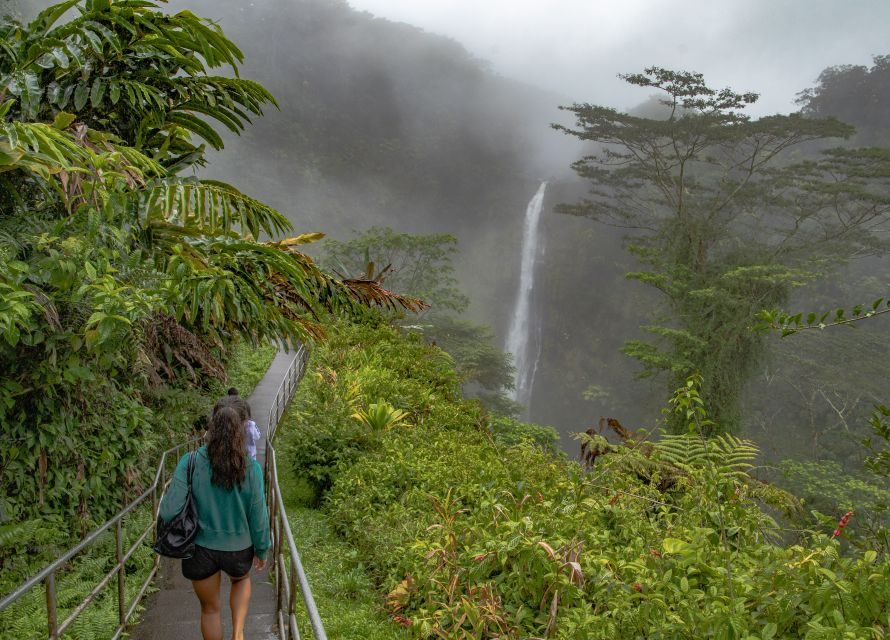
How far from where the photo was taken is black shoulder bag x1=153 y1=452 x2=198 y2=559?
290cm

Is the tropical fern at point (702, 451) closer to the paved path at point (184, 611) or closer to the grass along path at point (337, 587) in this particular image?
the grass along path at point (337, 587)

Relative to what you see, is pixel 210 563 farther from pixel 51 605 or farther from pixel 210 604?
pixel 51 605

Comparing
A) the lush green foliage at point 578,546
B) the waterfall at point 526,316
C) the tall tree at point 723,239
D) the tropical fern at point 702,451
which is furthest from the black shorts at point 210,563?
the waterfall at point 526,316

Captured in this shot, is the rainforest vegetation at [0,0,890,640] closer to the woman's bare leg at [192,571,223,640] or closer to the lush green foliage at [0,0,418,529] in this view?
the lush green foliage at [0,0,418,529]

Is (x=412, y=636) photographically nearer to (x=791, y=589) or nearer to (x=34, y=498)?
(x=791, y=589)

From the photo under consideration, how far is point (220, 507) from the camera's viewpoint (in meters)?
2.97

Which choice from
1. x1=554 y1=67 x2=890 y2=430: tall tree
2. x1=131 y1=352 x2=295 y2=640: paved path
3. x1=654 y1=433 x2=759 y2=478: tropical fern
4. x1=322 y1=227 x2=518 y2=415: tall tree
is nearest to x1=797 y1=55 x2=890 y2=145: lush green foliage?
x1=554 y1=67 x2=890 y2=430: tall tree

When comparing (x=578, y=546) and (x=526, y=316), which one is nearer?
(x=578, y=546)

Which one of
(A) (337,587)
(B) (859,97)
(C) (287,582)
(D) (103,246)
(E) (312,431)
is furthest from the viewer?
(B) (859,97)

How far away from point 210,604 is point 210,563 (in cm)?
23

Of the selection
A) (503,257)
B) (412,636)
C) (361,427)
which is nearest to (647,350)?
(361,427)

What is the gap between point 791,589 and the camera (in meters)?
2.73

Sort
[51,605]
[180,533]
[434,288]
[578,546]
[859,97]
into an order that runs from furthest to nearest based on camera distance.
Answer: [859,97]
[434,288]
[578,546]
[180,533]
[51,605]

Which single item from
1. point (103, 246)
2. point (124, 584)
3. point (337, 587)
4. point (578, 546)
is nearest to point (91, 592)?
point (124, 584)
